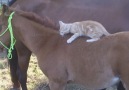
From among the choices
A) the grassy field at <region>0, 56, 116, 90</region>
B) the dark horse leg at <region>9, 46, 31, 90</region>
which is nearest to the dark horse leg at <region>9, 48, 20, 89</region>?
the dark horse leg at <region>9, 46, 31, 90</region>

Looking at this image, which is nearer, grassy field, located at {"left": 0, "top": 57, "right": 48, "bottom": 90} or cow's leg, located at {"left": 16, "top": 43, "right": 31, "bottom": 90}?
cow's leg, located at {"left": 16, "top": 43, "right": 31, "bottom": 90}

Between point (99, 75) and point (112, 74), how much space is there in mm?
141

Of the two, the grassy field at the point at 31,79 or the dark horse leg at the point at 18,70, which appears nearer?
the dark horse leg at the point at 18,70

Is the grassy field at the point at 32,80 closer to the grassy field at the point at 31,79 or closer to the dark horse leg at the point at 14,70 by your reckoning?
the grassy field at the point at 31,79

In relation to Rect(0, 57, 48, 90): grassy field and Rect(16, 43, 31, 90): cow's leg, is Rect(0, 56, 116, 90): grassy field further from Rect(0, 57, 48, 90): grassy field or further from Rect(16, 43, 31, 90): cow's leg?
Rect(16, 43, 31, 90): cow's leg

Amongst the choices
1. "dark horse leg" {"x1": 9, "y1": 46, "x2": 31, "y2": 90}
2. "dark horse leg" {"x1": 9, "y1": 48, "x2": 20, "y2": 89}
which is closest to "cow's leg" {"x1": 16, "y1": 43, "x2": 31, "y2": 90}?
"dark horse leg" {"x1": 9, "y1": 46, "x2": 31, "y2": 90}

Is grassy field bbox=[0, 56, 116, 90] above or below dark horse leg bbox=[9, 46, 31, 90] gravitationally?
below

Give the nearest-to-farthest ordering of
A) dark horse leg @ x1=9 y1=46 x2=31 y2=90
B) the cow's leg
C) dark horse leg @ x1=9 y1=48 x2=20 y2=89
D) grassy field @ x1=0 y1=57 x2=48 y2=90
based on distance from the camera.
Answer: the cow's leg → dark horse leg @ x1=9 y1=46 x2=31 y2=90 → dark horse leg @ x1=9 y1=48 x2=20 y2=89 → grassy field @ x1=0 y1=57 x2=48 y2=90

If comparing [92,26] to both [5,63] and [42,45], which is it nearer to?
[42,45]

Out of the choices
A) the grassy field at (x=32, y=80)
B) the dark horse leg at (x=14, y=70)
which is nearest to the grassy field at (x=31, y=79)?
the grassy field at (x=32, y=80)

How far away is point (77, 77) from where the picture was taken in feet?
10.9

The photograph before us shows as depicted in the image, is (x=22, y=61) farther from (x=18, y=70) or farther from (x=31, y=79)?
(x=31, y=79)

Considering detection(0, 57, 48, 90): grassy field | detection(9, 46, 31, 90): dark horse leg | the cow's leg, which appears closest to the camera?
the cow's leg

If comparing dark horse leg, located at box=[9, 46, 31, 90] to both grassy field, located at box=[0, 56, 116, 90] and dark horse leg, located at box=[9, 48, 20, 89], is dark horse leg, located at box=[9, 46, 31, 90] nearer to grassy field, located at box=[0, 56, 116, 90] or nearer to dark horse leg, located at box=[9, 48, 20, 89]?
dark horse leg, located at box=[9, 48, 20, 89]
